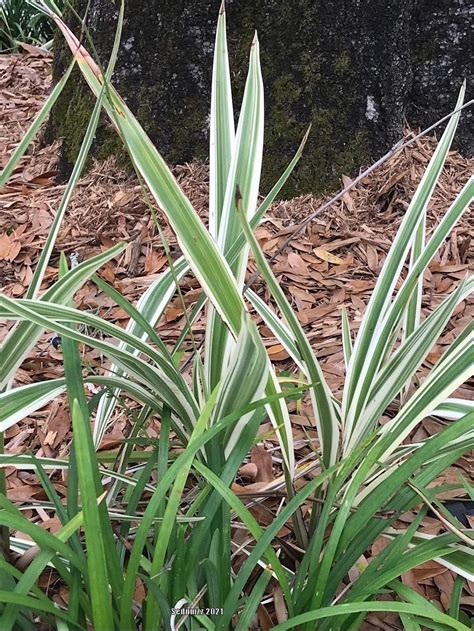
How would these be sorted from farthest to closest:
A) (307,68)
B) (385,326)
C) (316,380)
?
(307,68), (385,326), (316,380)

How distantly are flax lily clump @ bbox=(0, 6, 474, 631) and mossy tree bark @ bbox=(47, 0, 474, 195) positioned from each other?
914 millimetres

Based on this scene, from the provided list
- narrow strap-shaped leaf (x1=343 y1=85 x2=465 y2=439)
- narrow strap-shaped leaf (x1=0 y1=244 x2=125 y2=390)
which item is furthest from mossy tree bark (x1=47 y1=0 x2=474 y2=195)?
narrow strap-shaped leaf (x1=0 y1=244 x2=125 y2=390)

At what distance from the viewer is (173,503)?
65 centimetres

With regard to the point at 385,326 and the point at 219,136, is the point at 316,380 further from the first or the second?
the point at 219,136

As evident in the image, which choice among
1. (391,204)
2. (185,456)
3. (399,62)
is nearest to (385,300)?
(185,456)

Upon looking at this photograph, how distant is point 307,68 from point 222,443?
128cm

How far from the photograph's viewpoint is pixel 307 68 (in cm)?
174

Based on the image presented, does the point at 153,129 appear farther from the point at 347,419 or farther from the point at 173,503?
A: the point at 173,503

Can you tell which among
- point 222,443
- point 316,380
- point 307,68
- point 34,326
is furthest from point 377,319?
point 307,68

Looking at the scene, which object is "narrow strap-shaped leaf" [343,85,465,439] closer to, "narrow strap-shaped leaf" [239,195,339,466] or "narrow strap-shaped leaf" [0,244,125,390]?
"narrow strap-shaped leaf" [239,195,339,466]

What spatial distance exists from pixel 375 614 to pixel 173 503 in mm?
399

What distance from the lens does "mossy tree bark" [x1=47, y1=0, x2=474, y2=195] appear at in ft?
5.65

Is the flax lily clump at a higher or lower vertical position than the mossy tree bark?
lower

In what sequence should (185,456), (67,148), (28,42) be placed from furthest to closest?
(28,42)
(67,148)
(185,456)
